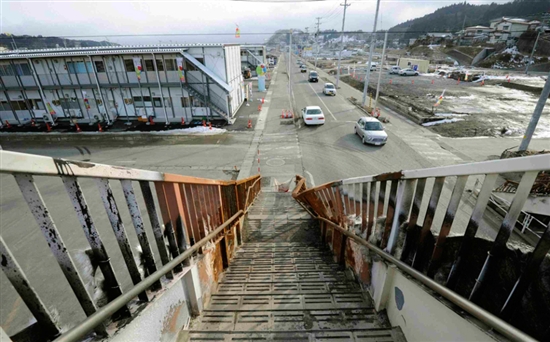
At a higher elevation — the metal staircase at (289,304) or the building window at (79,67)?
the building window at (79,67)

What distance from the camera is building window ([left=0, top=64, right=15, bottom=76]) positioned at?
2208cm

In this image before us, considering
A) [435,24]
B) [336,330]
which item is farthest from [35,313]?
[435,24]

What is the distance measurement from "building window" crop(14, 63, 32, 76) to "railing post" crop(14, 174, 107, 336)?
29.7 meters

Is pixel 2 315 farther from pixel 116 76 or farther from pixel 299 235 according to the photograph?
pixel 116 76

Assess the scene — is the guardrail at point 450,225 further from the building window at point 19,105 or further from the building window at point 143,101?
the building window at point 19,105

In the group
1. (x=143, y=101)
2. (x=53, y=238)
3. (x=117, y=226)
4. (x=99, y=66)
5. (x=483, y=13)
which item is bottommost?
(x=143, y=101)

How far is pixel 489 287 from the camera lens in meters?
1.95

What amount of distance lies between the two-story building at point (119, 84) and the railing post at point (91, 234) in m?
20.5

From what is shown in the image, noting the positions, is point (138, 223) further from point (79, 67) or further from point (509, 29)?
point (509, 29)

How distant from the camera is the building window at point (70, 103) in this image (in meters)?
23.1

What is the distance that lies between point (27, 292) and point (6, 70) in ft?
103

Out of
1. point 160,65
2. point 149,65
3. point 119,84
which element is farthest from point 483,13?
point 119,84

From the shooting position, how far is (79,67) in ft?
71.4

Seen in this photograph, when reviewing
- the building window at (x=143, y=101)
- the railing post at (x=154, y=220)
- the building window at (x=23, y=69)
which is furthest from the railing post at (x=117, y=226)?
the building window at (x=23, y=69)
